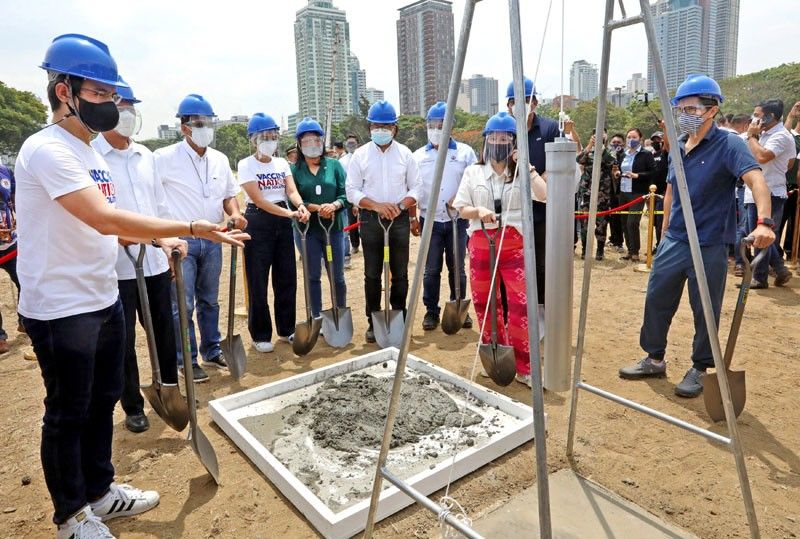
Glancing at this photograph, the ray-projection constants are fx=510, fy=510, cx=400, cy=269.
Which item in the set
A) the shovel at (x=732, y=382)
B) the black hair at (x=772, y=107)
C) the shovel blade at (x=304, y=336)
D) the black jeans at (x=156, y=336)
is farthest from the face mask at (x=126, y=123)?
the black hair at (x=772, y=107)

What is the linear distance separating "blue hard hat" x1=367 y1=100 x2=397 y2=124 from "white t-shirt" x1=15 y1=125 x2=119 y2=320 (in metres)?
2.90

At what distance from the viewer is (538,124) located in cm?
455

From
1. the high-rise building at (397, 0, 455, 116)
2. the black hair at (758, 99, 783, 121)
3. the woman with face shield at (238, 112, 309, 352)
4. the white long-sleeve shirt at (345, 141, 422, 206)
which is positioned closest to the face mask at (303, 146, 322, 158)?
the woman with face shield at (238, 112, 309, 352)

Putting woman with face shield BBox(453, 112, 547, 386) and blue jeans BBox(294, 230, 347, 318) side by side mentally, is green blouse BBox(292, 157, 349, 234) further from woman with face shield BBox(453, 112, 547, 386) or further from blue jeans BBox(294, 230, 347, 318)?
woman with face shield BBox(453, 112, 547, 386)

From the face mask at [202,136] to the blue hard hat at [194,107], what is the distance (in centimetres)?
13

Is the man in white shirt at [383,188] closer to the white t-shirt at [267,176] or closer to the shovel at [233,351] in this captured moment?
the white t-shirt at [267,176]

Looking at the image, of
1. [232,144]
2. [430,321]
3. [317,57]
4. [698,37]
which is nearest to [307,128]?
[430,321]

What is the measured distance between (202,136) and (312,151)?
1126 millimetres

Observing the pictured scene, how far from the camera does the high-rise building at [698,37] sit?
831 cm

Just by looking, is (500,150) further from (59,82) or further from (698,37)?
(698,37)

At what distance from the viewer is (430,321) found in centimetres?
543

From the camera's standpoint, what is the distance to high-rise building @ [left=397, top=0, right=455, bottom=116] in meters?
13.4

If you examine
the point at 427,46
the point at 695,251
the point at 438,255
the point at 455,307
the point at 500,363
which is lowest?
the point at 500,363

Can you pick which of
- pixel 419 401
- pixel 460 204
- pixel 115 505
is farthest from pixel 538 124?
pixel 115 505
